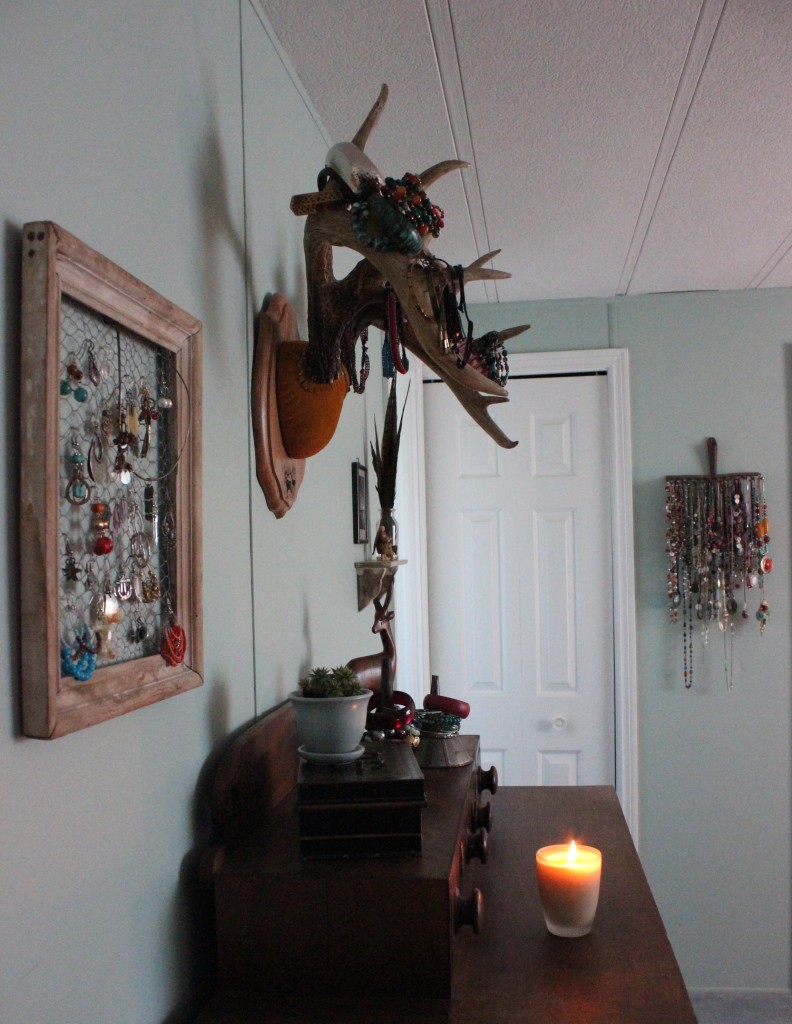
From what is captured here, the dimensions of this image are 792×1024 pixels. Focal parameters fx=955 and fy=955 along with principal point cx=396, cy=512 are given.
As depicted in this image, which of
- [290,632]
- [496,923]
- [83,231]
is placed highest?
[83,231]

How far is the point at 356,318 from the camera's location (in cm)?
129

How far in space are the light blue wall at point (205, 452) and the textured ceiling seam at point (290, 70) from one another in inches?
0.7

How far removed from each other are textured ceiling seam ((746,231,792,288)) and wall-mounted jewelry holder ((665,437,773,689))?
20.3 inches

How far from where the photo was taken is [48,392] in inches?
26.9

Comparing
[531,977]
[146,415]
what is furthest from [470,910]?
[146,415]

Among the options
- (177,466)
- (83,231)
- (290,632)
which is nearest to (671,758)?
(290,632)

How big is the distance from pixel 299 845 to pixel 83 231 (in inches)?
A: 25.6

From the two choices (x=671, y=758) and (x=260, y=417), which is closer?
(x=260, y=417)

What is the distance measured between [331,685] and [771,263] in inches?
87.6

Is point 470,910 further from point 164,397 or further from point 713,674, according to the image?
point 713,674

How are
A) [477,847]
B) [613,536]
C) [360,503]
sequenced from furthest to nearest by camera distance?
[613,536] < [360,503] < [477,847]

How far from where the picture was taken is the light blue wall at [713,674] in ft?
9.77

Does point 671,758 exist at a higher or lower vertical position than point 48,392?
lower

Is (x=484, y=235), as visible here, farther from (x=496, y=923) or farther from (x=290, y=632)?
(x=496, y=923)
